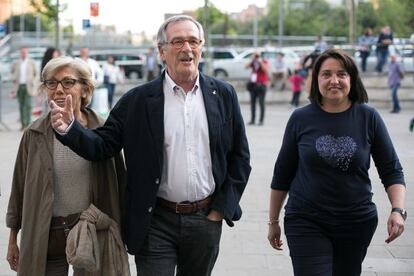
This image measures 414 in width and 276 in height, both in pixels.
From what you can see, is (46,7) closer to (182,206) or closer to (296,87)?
(296,87)

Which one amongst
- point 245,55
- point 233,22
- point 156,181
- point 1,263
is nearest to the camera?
point 156,181

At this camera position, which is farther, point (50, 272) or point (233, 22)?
point (233, 22)

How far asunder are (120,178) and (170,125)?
1.30 ft

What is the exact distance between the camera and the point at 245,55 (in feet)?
118

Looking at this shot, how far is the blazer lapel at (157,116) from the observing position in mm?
3869

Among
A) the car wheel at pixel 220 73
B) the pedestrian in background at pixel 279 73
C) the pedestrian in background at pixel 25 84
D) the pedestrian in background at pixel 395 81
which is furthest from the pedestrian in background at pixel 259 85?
the car wheel at pixel 220 73

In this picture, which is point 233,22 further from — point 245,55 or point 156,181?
point 156,181

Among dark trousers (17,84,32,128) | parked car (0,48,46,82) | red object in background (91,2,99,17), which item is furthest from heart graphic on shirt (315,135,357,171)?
parked car (0,48,46,82)

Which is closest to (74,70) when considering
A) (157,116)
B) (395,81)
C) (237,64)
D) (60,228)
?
(157,116)

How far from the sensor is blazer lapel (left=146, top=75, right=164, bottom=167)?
3.87 meters

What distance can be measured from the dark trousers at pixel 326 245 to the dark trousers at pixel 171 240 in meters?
0.41

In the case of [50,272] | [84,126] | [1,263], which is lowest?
[1,263]

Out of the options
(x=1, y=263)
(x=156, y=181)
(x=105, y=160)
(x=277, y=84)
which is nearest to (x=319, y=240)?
(x=156, y=181)

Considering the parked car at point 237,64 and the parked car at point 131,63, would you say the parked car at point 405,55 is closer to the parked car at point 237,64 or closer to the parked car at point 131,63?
the parked car at point 237,64
